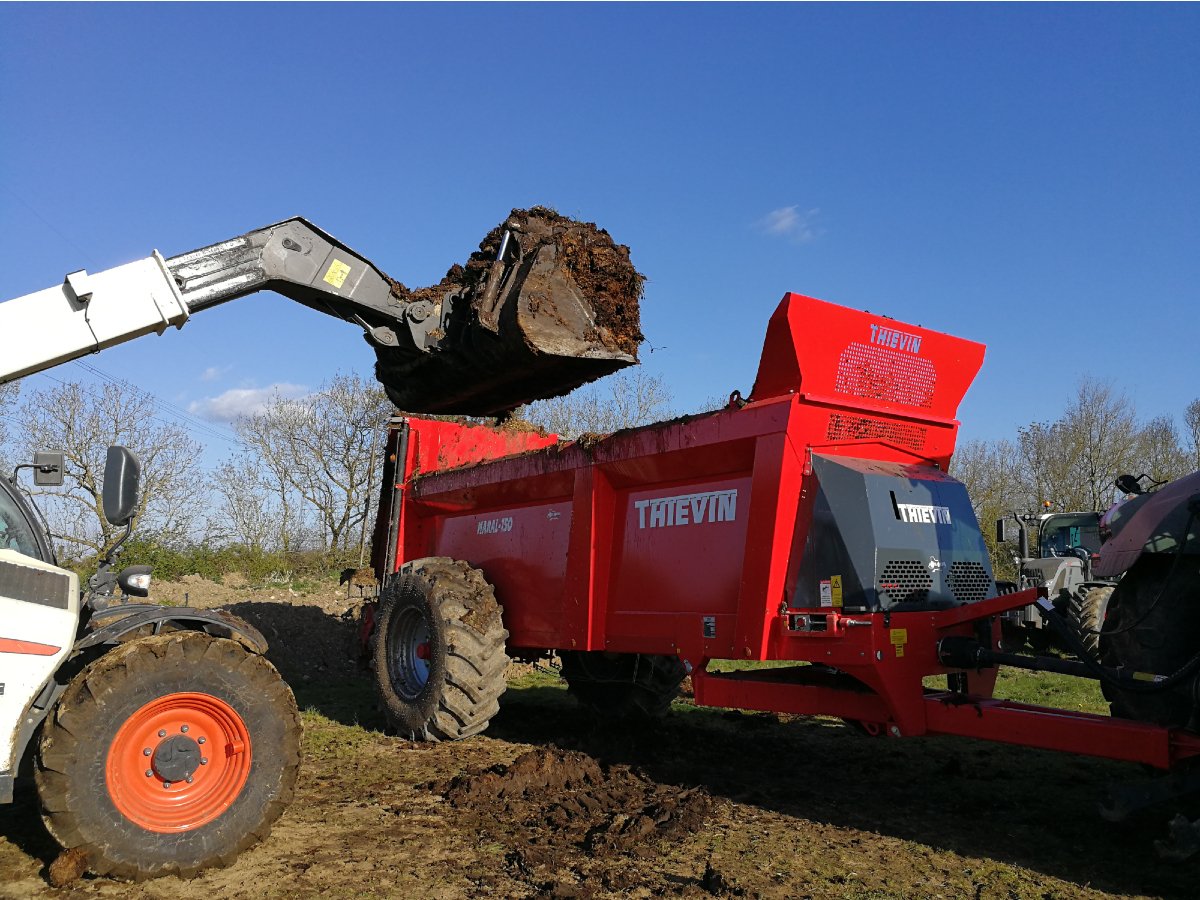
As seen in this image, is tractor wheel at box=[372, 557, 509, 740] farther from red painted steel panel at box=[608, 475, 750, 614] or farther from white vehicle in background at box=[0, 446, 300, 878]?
white vehicle in background at box=[0, 446, 300, 878]

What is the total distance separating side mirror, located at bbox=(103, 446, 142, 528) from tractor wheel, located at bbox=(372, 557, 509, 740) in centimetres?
317

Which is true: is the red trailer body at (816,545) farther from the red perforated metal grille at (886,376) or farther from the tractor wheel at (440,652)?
the tractor wheel at (440,652)

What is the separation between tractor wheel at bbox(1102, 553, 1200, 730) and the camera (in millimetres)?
4062

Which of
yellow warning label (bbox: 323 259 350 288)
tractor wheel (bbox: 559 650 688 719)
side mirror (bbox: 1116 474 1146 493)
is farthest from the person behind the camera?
tractor wheel (bbox: 559 650 688 719)

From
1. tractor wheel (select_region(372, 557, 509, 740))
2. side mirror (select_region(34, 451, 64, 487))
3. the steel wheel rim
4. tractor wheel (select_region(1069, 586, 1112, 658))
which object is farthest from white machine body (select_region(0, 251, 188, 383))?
tractor wheel (select_region(1069, 586, 1112, 658))

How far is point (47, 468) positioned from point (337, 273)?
2.13 metres

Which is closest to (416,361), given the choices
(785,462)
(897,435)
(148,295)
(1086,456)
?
(148,295)

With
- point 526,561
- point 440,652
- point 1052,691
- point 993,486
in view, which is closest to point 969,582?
point 526,561

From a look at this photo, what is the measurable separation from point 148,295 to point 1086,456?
31.2m

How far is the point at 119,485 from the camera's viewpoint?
388cm

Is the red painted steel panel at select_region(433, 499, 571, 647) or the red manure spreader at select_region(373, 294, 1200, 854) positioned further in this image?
the red painted steel panel at select_region(433, 499, 571, 647)

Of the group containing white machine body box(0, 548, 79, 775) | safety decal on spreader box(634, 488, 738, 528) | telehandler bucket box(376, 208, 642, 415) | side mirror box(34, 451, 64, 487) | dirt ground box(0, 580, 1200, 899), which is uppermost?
telehandler bucket box(376, 208, 642, 415)

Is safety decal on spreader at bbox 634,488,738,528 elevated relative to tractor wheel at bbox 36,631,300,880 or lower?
elevated

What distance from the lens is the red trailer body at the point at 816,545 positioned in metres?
4.74
